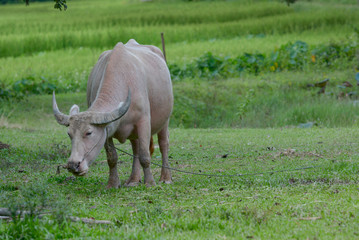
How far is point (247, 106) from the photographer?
13.5 meters

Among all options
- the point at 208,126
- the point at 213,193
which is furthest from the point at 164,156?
the point at 208,126

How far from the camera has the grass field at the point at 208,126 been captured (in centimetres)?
Result: 421

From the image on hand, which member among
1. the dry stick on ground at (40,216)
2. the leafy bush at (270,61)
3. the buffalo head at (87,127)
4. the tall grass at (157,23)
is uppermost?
the buffalo head at (87,127)

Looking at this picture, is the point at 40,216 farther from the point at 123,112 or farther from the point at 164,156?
the point at 164,156

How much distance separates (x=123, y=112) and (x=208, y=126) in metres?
8.06

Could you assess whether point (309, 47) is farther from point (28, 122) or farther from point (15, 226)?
point (15, 226)

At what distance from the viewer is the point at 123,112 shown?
529cm

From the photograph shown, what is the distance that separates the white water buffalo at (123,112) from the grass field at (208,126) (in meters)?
0.40

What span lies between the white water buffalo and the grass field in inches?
15.9

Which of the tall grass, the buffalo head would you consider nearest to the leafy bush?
the tall grass

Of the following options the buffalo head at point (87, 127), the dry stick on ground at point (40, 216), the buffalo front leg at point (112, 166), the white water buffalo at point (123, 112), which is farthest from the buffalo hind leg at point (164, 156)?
the dry stick on ground at point (40, 216)

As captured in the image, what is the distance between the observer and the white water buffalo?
527 cm

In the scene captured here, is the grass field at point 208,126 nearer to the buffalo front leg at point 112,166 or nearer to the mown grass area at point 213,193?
the mown grass area at point 213,193

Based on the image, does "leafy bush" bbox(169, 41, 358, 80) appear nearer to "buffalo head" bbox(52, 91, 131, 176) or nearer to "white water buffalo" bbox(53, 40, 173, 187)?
"white water buffalo" bbox(53, 40, 173, 187)
